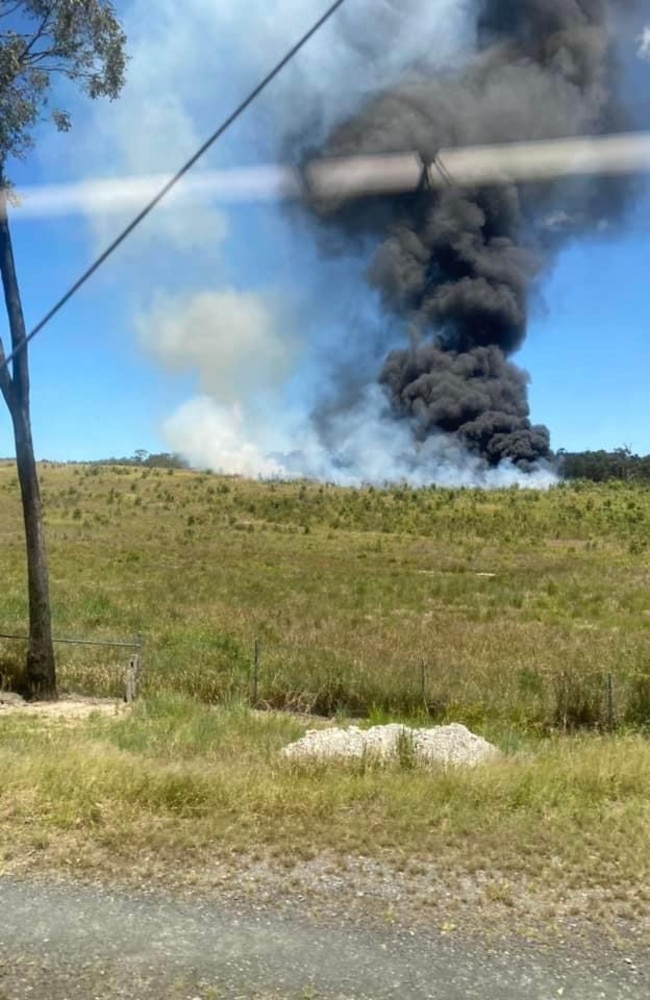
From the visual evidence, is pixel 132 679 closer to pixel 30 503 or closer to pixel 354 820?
pixel 30 503

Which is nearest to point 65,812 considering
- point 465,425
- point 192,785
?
point 192,785

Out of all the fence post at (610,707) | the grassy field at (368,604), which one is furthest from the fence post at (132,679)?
the fence post at (610,707)

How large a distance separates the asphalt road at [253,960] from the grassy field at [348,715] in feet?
1.44

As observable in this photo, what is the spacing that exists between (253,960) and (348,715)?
702 cm

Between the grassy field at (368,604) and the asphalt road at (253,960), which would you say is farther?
the grassy field at (368,604)

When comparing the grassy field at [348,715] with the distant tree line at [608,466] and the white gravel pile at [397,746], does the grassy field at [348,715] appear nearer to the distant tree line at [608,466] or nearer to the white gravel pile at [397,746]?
the white gravel pile at [397,746]

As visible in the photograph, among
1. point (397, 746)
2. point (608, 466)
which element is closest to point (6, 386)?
point (397, 746)

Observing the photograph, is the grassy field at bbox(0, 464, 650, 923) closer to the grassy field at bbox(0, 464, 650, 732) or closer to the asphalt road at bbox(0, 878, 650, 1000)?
the grassy field at bbox(0, 464, 650, 732)

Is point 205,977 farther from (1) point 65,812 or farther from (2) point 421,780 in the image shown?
(2) point 421,780

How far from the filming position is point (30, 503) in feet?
35.9

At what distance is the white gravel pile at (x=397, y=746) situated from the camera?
21.7ft

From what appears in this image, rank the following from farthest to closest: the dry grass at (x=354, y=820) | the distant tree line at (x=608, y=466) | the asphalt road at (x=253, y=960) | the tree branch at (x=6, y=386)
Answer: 1. the distant tree line at (x=608, y=466)
2. the tree branch at (x=6, y=386)
3. the dry grass at (x=354, y=820)
4. the asphalt road at (x=253, y=960)

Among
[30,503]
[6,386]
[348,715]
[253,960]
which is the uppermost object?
[6,386]

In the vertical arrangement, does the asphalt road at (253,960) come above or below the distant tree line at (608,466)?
below
